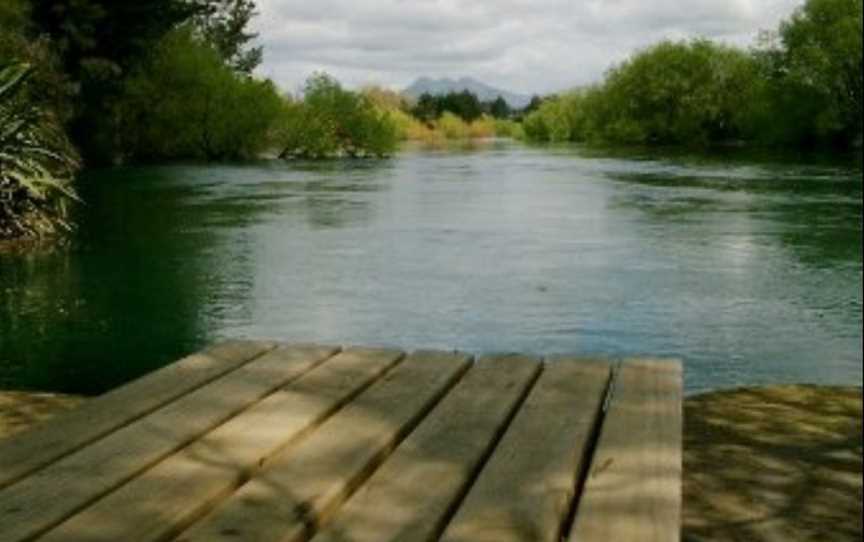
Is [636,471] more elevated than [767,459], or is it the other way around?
[636,471]

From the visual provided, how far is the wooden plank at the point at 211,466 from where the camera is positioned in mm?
1653

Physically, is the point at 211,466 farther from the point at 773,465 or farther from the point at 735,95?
the point at 735,95

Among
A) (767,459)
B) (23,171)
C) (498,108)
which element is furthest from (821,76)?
(498,108)

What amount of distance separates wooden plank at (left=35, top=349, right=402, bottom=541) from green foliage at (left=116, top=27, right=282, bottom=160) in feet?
150

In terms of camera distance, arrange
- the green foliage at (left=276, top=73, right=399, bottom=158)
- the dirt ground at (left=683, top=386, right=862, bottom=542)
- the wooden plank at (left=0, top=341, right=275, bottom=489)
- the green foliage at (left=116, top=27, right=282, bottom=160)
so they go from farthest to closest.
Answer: the green foliage at (left=276, top=73, right=399, bottom=158) < the green foliage at (left=116, top=27, right=282, bottom=160) < the dirt ground at (left=683, top=386, right=862, bottom=542) < the wooden plank at (left=0, top=341, right=275, bottom=489)

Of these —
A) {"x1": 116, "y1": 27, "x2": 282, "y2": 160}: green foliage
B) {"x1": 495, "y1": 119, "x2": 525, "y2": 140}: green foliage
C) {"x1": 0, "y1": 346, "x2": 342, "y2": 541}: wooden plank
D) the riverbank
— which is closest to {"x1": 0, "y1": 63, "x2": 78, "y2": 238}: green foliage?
the riverbank

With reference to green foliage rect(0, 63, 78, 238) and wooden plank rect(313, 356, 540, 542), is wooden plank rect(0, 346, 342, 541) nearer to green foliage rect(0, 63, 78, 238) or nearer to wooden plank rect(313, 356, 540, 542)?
wooden plank rect(313, 356, 540, 542)

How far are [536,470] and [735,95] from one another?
75.4m

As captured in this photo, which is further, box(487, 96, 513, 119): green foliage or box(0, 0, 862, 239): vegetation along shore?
box(487, 96, 513, 119): green foliage

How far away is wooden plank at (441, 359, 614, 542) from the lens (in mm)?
1687

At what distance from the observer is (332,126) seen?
52.4 metres

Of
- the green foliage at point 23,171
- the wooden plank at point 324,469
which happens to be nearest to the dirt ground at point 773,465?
the wooden plank at point 324,469

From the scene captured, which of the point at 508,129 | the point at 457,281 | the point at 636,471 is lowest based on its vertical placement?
the point at 457,281

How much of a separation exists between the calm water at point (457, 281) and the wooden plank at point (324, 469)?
4.37 m
